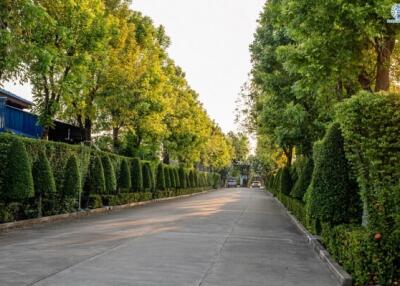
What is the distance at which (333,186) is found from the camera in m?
11.1

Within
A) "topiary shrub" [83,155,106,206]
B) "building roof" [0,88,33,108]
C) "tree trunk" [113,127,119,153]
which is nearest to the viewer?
"topiary shrub" [83,155,106,206]

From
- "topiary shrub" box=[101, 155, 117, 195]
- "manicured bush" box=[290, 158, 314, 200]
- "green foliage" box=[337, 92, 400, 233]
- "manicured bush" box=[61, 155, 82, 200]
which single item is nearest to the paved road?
"green foliage" box=[337, 92, 400, 233]

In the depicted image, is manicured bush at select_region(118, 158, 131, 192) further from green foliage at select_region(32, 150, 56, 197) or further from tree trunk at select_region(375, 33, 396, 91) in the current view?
tree trunk at select_region(375, 33, 396, 91)

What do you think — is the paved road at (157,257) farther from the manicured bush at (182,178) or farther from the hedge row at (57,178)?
the manicured bush at (182,178)

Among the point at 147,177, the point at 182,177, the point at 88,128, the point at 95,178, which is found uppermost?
the point at 88,128

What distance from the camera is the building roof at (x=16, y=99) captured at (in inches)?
1158

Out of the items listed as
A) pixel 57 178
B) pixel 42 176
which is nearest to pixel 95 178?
pixel 57 178

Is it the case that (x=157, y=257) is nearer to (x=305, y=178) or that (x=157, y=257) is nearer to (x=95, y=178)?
(x=305, y=178)

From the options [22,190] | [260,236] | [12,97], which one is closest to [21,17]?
[22,190]

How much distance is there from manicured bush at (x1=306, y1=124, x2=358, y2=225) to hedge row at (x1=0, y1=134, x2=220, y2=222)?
10.2m

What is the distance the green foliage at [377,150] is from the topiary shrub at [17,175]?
1173 cm

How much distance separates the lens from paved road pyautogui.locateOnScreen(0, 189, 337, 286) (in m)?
8.54

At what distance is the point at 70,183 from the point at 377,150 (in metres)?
16.2

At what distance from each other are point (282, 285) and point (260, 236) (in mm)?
7615
